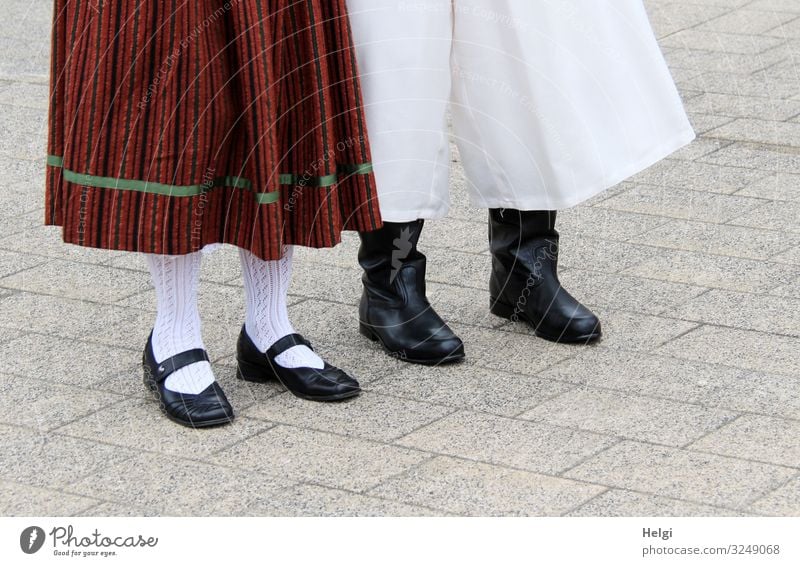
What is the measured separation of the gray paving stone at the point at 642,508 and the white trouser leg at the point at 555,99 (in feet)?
2.98

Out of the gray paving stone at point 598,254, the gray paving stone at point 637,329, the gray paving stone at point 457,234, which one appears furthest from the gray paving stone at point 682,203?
the gray paving stone at point 637,329

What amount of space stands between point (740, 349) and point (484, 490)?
97 centimetres

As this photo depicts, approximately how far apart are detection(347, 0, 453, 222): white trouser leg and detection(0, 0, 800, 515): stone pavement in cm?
42

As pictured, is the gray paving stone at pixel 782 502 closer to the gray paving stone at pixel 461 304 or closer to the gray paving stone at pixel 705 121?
the gray paving stone at pixel 461 304

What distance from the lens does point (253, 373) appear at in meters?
3.09

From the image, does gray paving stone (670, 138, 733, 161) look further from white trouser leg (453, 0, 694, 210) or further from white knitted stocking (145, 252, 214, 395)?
white knitted stocking (145, 252, 214, 395)

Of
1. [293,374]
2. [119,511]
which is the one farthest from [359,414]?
[119,511]

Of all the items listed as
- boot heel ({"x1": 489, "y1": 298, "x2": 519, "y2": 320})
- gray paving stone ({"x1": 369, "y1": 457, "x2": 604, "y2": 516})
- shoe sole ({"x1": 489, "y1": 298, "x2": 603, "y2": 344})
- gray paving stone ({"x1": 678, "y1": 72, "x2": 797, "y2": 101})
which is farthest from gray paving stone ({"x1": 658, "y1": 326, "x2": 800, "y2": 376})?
gray paving stone ({"x1": 678, "y1": 72, "x2": 797, "y2": 101})

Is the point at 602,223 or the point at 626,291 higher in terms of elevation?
the point at 602,223

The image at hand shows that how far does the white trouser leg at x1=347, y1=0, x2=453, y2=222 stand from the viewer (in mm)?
2953

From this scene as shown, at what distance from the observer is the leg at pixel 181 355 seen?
9.37ft

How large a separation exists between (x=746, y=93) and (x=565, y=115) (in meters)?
2.51

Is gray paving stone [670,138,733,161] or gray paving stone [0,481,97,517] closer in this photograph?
gray paving stone [0,481,97,517]

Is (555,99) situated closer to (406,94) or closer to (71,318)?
(406,94)
